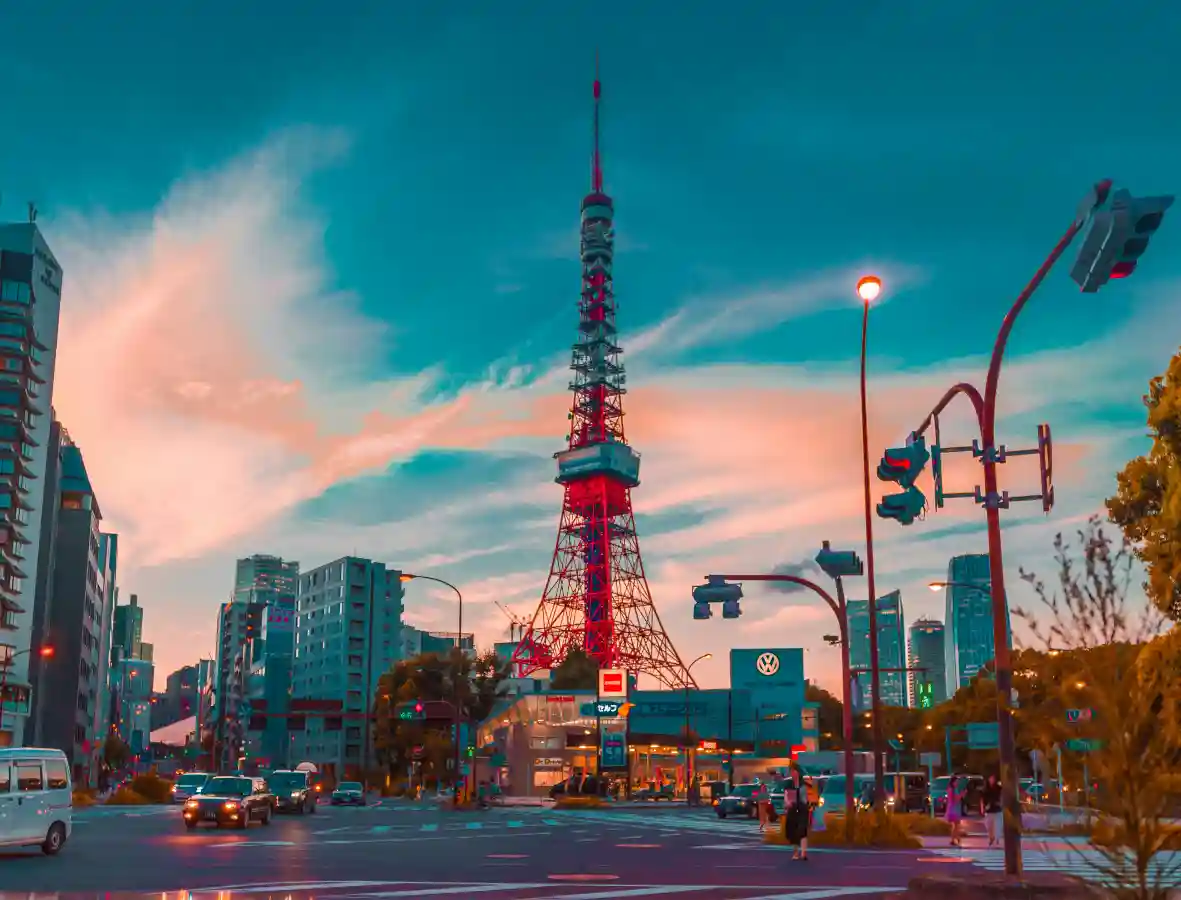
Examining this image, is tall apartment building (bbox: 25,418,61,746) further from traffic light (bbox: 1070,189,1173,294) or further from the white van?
traffic light (bbox: 1070,189,1173,294)

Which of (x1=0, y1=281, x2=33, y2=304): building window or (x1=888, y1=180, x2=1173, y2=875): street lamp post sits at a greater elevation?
(x1=0, y1=281, x2=33, y2=304): building window

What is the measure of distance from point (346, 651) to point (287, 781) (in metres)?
97.9

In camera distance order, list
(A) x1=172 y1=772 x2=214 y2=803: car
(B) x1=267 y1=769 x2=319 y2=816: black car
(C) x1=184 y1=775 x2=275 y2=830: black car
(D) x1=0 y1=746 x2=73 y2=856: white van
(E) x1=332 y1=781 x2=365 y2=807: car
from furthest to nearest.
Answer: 1. (E) x1=332 y1=781 x2=365 y2=807: car
2. (A) x1=172 y1=772 x2=214 y2=803: car
3. (B) x1=267 y1=769 x2=319 y2=816: black car
4. (C) x1=184 y1=775 x2=275 y2=830: black car
5. (D) x1=0 y1=746 x2=73 y2=856: white van

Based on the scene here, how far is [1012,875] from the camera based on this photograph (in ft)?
47.5

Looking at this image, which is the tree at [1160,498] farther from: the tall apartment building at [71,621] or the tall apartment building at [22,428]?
the tall apartment building at [71,621]

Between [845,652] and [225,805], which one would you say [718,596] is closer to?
[845,652]

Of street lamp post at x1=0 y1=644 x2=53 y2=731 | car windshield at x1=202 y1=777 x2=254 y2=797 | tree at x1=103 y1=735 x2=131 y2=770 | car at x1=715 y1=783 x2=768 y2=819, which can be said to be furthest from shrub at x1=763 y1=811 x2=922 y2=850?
tree at x1=103 y1=735 x2=131 y2=770

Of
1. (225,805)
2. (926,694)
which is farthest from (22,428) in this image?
(926,694)

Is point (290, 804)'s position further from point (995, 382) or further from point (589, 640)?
point (589, 640)

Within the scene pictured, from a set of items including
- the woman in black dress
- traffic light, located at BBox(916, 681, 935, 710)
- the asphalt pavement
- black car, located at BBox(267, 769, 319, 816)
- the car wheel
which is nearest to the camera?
the asphalt pavement

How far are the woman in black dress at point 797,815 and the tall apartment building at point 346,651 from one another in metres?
119

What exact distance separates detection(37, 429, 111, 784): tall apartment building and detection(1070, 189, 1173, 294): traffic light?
119701mm

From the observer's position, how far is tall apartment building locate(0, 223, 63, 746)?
10304cm

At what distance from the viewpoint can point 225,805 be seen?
3528 centimetres
